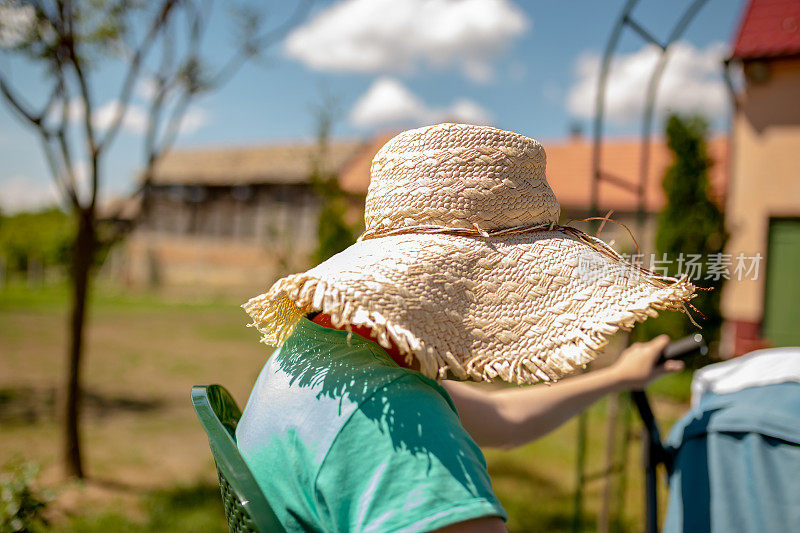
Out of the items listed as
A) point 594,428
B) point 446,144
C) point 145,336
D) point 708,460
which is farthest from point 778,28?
point 145,336

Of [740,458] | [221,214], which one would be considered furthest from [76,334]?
[221,214]

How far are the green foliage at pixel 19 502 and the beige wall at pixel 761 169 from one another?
632 cm

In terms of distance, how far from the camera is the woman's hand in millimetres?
1567

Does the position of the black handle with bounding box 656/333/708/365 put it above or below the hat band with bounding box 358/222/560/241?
below

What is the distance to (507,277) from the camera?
0.94 metres

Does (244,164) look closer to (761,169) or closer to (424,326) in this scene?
(761,169)

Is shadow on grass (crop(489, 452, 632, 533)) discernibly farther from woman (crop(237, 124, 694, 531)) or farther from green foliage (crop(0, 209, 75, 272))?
green foliage (crop(0, 209, 75, 272))

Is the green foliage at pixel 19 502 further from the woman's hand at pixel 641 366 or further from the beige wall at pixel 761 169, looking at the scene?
the beige wall at pixel 761 169

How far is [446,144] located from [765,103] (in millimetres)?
6991

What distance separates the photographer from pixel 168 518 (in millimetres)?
3869

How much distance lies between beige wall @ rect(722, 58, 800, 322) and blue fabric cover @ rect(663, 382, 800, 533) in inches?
199

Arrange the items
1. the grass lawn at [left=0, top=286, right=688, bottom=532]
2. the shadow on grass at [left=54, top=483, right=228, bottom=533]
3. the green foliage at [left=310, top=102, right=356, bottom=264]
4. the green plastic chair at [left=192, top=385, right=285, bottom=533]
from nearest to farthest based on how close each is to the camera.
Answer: the green plastic chair at [left=192, top=385, right=285, bottom=533] → the shadow on grass at [left=54, top=483, right=228, bottom=533] → the grass lawn at [left=0, top=286, right=688, bottom=532] → the green foliage at [left=310, top=102, right=356, bottom=264]

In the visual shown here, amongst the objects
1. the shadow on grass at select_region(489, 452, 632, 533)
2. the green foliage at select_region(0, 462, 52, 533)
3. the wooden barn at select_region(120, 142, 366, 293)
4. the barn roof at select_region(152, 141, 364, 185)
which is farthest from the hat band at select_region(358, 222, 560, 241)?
the wooden barn at select_region(120, 142, 366, 293)

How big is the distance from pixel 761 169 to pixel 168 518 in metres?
7.52
